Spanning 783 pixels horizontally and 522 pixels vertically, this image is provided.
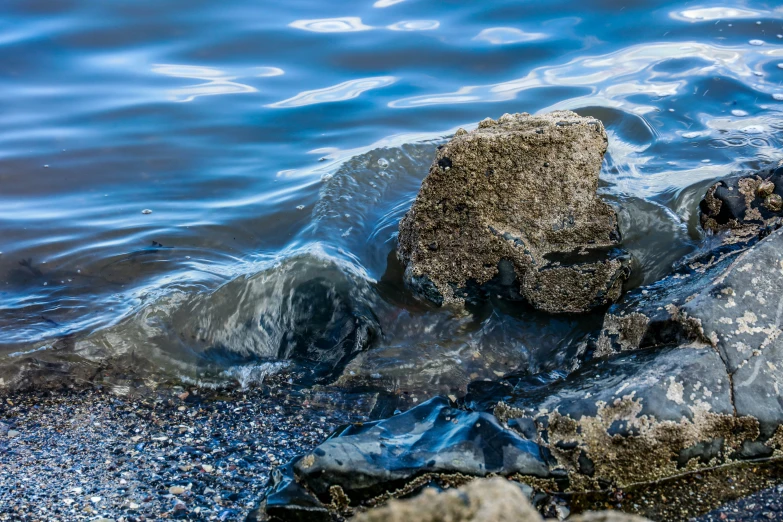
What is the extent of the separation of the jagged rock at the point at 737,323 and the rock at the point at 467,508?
6.62 ft

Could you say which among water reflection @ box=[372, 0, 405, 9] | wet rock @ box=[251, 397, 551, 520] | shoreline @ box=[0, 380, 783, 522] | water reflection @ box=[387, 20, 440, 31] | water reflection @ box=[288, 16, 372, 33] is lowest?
shoreline @ box=[0, 380, 783, 522]

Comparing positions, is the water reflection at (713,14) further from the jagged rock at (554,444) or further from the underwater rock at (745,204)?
the jagged rock at (554,444)

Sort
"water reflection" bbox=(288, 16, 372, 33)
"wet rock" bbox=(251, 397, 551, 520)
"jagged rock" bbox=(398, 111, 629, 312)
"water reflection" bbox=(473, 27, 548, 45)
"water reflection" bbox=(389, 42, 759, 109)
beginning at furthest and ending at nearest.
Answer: "water reflection" bbox=(288, 16, 372, 33) → "water reflection" bbox=(473, 27, 548, 45) → "water reflection" bbox=(389, 42, 759, 109) → "jagged rock" bbox=(398, 111, 629, 312) → "wet rock" bbox=(251, 397, 551, 520)

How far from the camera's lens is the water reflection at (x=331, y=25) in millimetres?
9516

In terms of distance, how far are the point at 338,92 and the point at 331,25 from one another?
5.58 ft

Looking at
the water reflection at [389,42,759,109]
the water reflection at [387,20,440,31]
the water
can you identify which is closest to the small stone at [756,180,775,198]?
the water

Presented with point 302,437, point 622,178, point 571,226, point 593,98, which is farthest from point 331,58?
point 302,437

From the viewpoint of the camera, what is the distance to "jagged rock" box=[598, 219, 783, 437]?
2990mm

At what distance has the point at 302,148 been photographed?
7.39 meters

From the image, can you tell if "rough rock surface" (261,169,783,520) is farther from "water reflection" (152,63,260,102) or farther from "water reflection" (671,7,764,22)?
"water reflection" (671,7,764,22)

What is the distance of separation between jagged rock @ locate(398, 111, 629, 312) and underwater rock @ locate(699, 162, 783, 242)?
→ 0.82 m

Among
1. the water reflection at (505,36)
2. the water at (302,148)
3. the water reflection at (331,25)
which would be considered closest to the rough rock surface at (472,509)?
the water at (302,148)

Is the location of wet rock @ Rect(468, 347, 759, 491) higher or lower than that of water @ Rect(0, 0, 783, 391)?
lower

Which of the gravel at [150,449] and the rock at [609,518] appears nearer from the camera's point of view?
the rock at [609,518]
